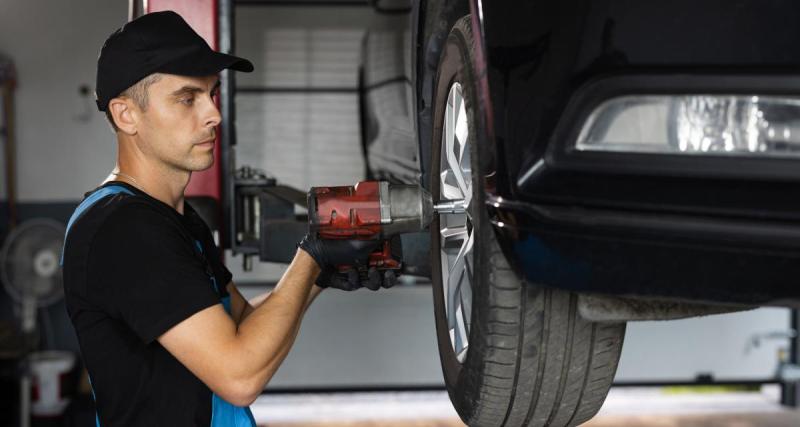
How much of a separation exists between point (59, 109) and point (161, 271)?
4591 millimetres

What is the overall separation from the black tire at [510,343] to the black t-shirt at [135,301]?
438 millimetres

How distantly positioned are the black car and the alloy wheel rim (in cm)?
15

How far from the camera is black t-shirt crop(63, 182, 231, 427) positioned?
4.67 feet

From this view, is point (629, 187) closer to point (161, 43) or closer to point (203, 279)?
point (203, 279)

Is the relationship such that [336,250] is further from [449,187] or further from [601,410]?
[601,410]

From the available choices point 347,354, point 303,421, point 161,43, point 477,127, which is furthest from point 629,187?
point 347,354

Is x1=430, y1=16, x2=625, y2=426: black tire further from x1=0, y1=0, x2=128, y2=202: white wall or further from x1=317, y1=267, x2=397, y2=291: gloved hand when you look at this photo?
x1=0, y1=0, x2=128, y2=202: white wall

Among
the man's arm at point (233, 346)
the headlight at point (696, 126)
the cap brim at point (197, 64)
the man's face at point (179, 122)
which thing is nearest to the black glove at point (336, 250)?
the man's arm at point (233, 346)

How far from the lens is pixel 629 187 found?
3.61ft

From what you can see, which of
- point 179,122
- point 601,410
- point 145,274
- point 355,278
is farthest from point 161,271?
point 601,410

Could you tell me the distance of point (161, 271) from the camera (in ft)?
4.68

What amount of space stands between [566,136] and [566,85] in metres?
0.06

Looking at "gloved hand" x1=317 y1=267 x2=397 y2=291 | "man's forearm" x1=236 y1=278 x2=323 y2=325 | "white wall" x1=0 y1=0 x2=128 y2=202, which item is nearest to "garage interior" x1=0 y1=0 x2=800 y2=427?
"white wall" x1=0 y1=0 x2=128 y2=202

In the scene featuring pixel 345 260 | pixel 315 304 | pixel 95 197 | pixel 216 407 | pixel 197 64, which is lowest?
pixel 315 304
